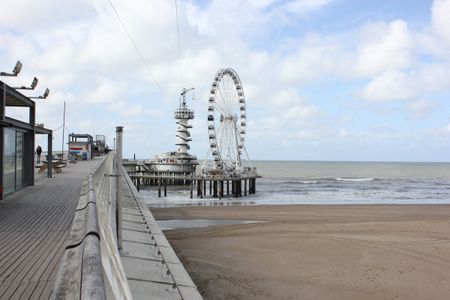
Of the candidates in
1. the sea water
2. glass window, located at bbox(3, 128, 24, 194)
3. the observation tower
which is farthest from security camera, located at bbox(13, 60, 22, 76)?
the observation tower

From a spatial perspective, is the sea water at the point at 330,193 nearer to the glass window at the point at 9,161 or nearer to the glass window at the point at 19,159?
the glass window at the point at 19,159

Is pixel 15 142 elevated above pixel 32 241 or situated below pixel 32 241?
above

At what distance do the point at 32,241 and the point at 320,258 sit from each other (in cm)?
873

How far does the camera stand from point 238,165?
47688mm

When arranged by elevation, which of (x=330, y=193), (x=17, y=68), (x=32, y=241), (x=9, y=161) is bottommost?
(x=330, y=193)

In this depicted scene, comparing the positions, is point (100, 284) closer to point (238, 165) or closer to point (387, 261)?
point (387, 261)

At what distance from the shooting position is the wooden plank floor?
518 centimetres

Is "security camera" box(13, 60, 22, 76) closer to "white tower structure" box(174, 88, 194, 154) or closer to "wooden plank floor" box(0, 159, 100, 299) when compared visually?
"wooden plank floor" box(0, 159, 100, 299)

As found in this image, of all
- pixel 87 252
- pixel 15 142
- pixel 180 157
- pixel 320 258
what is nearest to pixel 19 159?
pixel 15 142

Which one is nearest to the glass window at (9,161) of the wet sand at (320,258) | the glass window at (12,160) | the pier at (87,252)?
the glass window at (12,160)

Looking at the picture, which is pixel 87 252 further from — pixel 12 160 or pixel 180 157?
pixel 180 157

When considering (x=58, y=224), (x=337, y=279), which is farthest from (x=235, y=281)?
(x=58, y=224)

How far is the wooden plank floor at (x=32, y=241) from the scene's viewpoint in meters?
5.18

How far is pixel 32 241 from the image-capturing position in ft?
24.9
